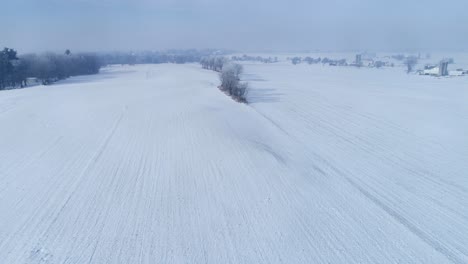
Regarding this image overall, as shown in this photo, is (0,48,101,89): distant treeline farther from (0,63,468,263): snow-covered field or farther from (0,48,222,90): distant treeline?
(0,63,468,263): snow-covered field

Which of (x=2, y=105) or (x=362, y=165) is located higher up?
(x=2, y=105)

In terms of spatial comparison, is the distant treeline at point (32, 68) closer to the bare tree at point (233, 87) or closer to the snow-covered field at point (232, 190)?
the snow-covered field at point (232, 190)

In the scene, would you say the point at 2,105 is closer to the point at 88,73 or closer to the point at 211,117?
the point at 211,117

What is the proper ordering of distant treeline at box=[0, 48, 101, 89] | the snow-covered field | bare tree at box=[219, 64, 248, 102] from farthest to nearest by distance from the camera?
distant treeline at box=[0, 48, 101, 89] → bare tree at box=[219, 64, 248, 102] → the snow-covered field

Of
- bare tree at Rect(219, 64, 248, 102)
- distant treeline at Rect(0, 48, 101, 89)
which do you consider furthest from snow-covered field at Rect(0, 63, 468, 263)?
distant treeline at Rect(0, 48, 101, 89)

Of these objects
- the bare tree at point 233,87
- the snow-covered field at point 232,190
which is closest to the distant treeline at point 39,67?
the snow-covered field at point 232,190

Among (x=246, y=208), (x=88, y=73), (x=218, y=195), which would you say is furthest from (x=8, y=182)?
(x=88, y=73)
